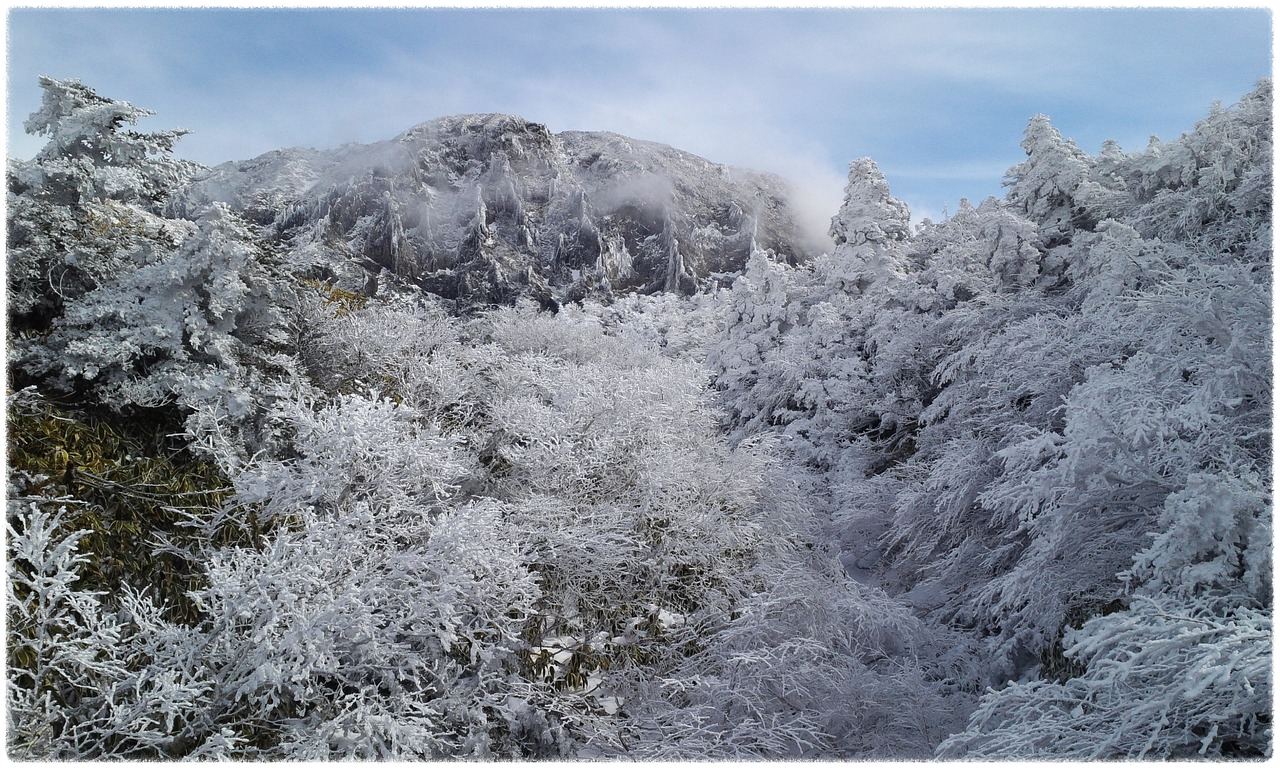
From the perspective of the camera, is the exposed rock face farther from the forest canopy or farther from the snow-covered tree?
the forest canopy

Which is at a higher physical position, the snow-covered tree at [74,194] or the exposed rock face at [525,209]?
the exposed rock face at [525,209]

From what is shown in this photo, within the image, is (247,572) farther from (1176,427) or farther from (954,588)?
(954,588)

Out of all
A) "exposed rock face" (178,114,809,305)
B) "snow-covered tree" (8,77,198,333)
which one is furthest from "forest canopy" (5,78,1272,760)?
"exposed rock face" (178,114,809,305)

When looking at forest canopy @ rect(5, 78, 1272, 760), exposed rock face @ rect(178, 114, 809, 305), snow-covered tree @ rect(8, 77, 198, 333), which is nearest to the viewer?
forest canopy @ rect(5, 78, 1272, 760)

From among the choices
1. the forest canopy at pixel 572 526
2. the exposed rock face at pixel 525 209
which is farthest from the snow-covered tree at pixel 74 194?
the exposed rock face at pixel 525 209

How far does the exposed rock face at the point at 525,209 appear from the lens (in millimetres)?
66438

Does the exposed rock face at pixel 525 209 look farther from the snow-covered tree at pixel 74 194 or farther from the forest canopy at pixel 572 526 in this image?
the forest canopy at pixel 572 526

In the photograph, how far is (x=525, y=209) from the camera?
90.6 meters

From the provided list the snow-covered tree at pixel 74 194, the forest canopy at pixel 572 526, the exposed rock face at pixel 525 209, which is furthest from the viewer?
the exposed rock face at pixel 525 209

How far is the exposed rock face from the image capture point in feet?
Result: 218

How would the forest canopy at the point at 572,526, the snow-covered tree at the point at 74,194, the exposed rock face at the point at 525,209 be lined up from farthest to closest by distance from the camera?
the exposed rock face at the point at 525,209
the snow-covered tree at the point at 74,194
the forest canopy at the point at 572,526

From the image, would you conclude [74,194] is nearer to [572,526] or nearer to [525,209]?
[572,526]

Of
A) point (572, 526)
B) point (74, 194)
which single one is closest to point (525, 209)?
point (74, 194)

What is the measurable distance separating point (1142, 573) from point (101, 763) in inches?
299
